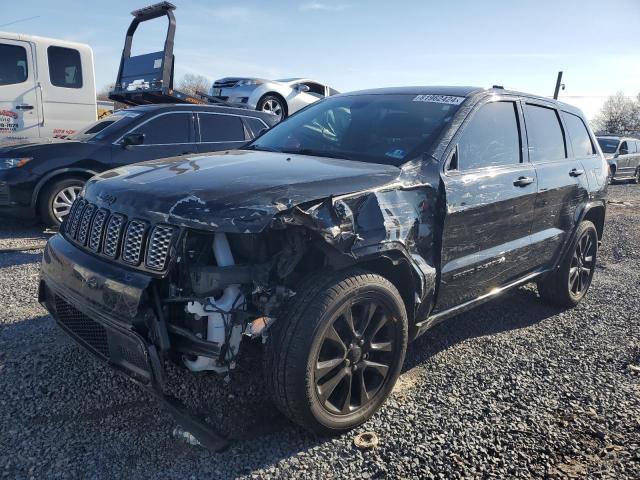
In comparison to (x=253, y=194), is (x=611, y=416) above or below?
below

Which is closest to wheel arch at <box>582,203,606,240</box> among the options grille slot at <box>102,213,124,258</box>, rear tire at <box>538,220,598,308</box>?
rear tire at <box>538,220,598,308</box>

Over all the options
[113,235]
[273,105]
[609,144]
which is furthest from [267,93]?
[609,144]

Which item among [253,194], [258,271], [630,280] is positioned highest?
[253,194]

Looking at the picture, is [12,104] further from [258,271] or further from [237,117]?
[258,271]

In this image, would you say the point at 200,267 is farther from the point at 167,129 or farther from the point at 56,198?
the point at 167,129

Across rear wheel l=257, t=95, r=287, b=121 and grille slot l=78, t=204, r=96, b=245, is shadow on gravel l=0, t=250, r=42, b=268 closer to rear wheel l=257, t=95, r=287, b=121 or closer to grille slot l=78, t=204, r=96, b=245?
grille slot l=78, t=204, r=96, b=245

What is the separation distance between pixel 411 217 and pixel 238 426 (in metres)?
1.45

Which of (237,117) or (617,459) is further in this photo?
(237,117)

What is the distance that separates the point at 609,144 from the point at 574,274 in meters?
15.9

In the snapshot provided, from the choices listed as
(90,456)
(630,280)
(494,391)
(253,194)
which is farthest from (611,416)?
(630,280)

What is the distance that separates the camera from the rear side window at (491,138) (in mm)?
3326

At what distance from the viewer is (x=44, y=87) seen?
8.46 m

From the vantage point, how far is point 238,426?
2.65 metres

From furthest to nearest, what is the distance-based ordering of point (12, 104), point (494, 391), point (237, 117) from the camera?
point (12, 104) < point (237, 117) < point (494, 391)
